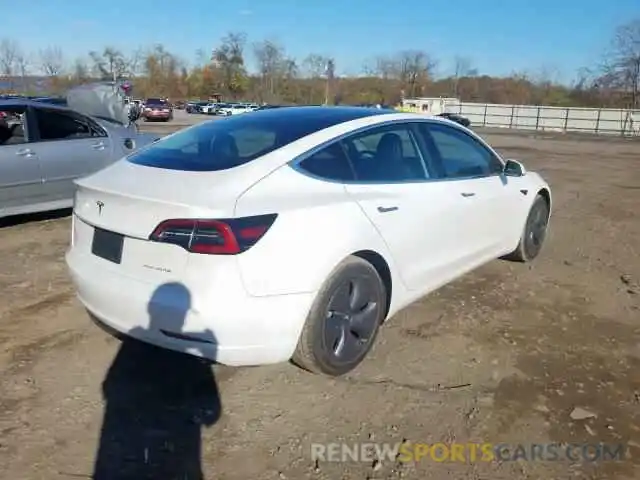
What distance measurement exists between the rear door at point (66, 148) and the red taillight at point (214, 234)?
178 inches

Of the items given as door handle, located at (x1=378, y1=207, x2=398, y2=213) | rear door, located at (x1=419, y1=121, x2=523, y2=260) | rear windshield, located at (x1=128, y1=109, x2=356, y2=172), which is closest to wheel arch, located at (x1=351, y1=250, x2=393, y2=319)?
door handle, located at (x1=378, y1=207, x2=398, y2=213)

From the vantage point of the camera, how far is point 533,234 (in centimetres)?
561

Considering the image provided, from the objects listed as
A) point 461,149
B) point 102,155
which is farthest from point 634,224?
point 102,155

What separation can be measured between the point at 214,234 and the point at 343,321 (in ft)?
3.20

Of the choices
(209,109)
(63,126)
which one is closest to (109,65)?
(209,109)

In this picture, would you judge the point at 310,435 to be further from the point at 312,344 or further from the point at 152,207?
the point at 152,207

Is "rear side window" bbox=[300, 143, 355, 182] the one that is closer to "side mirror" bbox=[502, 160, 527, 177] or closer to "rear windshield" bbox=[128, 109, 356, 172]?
"rear windshield" bbox=[128, 109, 356, 172]

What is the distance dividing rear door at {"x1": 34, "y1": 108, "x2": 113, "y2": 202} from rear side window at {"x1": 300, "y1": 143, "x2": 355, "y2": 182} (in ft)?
14.5

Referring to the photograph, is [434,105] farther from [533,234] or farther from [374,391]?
[374,391]

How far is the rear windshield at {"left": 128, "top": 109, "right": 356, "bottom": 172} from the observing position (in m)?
3.27

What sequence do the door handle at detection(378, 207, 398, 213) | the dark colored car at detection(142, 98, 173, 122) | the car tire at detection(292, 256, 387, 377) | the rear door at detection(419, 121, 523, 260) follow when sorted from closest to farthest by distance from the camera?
the car tire at detection(292, 256, 387, 377) < the door handle at detection(378, 207, 398, 213) < the rear door at detection(419, 121, 523, 260) < the dark colored car at detection(142, 98, 173, 122)

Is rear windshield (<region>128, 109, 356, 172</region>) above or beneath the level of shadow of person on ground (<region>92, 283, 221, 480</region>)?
above

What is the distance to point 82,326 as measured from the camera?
4.00 metres

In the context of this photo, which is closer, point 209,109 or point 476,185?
point 476,185
